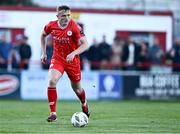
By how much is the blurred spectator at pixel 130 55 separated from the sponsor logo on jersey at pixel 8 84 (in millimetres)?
4486

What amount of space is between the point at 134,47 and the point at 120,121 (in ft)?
43.8

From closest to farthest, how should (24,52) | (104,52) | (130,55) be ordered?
(24,52) → (104,52) → (130,55)

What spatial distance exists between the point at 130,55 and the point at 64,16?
1424cm

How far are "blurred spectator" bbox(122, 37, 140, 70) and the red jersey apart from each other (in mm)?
13602

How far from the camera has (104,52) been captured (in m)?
28.9

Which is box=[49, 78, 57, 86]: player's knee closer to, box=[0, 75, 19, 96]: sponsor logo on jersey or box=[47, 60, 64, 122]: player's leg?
box=[47, 60, 64, 122]: player's leg

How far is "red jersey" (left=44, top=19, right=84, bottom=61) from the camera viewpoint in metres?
15.5

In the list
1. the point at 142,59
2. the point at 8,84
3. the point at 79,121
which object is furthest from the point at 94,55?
the point at 79,121

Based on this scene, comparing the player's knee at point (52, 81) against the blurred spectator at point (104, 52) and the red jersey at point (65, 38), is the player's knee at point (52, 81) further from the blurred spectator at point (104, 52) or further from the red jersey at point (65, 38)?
the blurred spectator at point (104, 52)

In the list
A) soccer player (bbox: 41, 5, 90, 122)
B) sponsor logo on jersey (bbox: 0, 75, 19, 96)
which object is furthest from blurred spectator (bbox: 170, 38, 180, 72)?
soccer player (bbox: 41, 5, 90, 122)

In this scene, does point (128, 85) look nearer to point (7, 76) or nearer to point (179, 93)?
point (179, 93)

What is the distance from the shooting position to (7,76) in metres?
27.2

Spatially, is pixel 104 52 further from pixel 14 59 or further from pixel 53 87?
pixel 53 87

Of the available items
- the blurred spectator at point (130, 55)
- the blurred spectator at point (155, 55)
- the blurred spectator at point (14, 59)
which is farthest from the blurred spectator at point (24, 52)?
the blurred spectator at point (155, 55)
